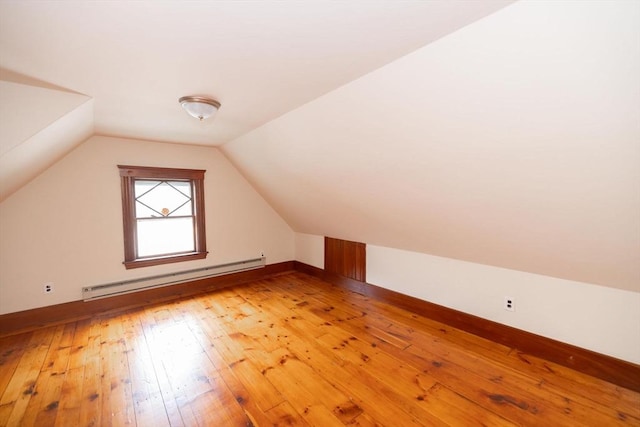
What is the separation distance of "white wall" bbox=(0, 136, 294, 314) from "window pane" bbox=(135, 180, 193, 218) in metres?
0.25

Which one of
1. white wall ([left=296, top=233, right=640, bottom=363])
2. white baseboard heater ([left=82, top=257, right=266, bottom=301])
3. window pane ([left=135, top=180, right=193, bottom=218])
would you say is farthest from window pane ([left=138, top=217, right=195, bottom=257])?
white wall ([left=296, top=233, right=640, bottom=363])

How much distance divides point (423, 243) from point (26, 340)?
4.15 meters

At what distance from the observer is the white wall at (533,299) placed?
2029mm

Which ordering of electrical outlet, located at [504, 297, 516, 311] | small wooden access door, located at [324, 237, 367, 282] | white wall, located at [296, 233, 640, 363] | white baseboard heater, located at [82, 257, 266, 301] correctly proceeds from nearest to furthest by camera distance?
white wall, located at [296, 233, 640, 363], electrical outlet, located at [504, 297, 516, 311], white baseboard heater, located at [82, 257, 266, 301], small wooden access door, located at [324, 237, 367, 282]

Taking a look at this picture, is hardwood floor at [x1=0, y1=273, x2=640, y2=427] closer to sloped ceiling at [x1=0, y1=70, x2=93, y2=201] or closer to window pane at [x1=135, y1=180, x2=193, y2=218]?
window pane at [x1=135, y1=180, x2=193, y2=218]

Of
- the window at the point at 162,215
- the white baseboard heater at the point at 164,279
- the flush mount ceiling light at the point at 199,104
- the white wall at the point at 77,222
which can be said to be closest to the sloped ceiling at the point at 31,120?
the white wall at the point at 77,222

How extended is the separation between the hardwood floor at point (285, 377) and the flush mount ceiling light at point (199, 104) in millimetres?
2088

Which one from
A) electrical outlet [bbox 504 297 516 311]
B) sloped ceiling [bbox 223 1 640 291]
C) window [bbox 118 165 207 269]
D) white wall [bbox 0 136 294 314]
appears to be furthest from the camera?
window [bbox 118 165 207 269]

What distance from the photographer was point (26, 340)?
107 inches

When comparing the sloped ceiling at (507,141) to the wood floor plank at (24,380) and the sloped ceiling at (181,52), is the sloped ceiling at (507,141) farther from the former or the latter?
the wood floor plank at (24,380)

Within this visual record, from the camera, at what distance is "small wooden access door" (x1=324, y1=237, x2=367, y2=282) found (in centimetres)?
395

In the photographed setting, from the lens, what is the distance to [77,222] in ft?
10.6

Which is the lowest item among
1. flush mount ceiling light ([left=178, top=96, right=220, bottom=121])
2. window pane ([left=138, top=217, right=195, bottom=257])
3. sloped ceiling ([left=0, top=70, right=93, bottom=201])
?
window pane ([left=138, top=217, right=195, bottom=257])

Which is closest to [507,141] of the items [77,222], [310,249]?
[310,249]
